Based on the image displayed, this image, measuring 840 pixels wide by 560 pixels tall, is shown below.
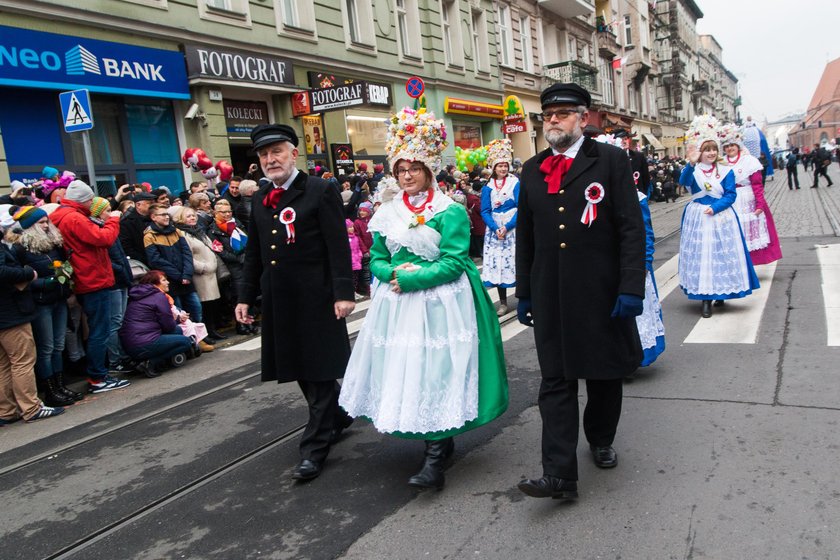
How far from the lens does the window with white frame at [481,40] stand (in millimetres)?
24594

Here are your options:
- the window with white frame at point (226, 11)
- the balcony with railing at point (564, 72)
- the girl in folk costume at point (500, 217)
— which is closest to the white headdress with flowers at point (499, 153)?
the girl in folk costume at point (500, 217)

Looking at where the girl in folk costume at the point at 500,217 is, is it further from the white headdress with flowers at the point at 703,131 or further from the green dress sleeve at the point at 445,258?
the green dress sleeve at the point at 445,258

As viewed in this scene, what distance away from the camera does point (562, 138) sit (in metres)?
3.41

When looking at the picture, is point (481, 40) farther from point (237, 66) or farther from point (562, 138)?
point (562, 138)

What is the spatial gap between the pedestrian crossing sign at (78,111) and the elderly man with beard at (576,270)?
21.8 ft

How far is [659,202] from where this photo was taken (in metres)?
31.3

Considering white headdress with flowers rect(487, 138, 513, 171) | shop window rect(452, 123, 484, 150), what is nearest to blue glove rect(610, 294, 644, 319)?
white headdress with flowers rect(487, 138, 513, 171)

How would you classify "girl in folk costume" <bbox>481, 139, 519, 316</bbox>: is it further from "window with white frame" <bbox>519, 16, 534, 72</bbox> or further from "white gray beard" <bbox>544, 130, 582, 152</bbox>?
"window with white frame" <bbox>519, 16, 534, 72</bbox>

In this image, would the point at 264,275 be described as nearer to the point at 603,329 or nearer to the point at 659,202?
the point at 603,329

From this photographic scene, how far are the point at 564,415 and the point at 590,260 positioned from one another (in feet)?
2.57

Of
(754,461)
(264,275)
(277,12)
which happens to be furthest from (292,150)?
(277,12)

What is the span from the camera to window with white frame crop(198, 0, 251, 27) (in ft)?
44.4

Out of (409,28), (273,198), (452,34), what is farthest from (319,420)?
(452,34)

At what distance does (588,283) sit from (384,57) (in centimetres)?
1716
